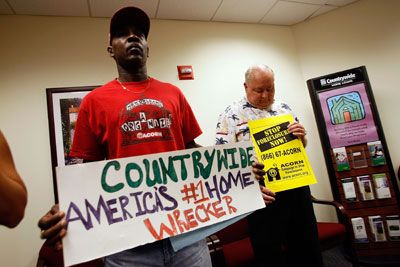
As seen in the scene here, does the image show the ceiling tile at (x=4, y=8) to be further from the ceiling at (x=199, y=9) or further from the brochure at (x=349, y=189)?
the brochure at (x=349, y=189)

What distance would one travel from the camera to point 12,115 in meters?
2.37

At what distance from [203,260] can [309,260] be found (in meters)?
0.99

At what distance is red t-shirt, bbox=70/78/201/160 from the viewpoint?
95 cm

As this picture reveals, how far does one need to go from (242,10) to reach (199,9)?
0.55 m

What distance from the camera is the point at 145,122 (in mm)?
978

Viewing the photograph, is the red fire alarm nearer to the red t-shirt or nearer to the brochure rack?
the brochure rack

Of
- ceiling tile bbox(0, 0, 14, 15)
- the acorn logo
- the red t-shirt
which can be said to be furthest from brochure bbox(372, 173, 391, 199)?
ceiling tile bbox(0, 0, 14, 15)

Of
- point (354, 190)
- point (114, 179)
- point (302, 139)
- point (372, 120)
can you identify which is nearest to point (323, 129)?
point (372, 120)

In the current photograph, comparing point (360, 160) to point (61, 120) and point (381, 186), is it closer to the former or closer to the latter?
point (381, 186)

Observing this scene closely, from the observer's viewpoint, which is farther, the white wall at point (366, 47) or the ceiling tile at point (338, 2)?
the ceiling tile at point (338, 2)

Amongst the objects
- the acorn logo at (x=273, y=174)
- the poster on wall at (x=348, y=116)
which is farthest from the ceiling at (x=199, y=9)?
the acorn logo at (x=273, y=174)

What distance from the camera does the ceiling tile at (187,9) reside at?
9.12ft

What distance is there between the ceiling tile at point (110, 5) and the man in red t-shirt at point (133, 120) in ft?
5.67

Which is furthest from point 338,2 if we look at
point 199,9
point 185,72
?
point 185,72
